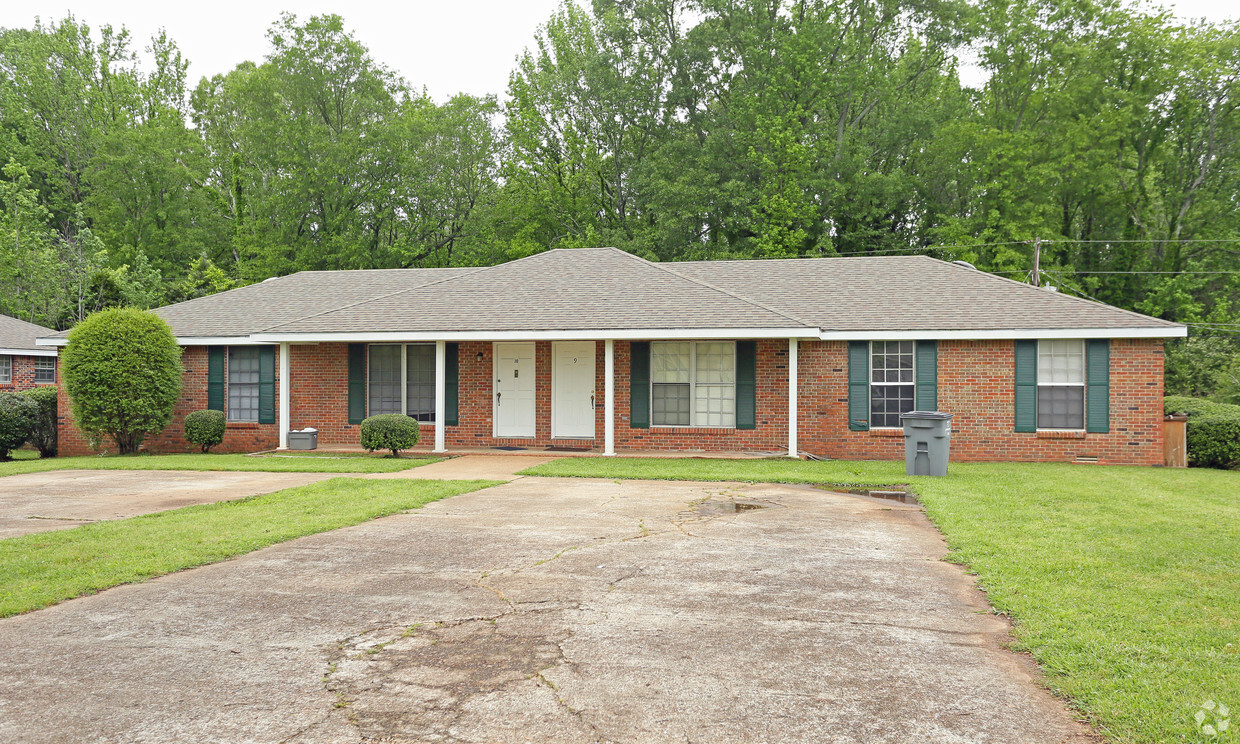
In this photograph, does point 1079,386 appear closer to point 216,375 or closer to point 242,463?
point 242,463

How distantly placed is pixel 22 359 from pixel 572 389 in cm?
1940

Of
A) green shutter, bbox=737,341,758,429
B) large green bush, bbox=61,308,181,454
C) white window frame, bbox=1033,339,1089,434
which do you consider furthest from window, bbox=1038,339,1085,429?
large green bush, bbox=61,308,181,454

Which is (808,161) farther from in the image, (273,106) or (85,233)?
(85,233)

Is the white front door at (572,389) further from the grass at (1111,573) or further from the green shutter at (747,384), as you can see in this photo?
the grass at (1111,573)

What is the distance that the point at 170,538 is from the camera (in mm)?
7859

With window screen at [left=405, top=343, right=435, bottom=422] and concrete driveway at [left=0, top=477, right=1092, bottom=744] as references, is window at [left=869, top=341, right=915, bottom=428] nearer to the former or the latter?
concrete driveway at [left=0, top=477, right=1092, bottom=744]

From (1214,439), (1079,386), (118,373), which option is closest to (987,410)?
(1079,386)

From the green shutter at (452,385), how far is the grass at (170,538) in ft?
21.0

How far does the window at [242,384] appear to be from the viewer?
18766mm

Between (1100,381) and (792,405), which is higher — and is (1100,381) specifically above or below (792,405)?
above

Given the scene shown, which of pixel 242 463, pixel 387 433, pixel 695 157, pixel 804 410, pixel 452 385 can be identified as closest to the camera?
pixel 242 463

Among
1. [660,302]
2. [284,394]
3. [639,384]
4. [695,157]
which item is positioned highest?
[695,157]

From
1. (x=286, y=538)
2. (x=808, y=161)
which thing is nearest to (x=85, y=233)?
(x=808, y=161)

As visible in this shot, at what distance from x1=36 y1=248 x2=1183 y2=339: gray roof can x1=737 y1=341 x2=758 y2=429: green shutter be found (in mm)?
950
